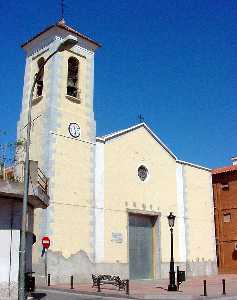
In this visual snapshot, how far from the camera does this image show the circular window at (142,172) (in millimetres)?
29906

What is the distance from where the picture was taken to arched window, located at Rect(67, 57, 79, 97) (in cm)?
2773

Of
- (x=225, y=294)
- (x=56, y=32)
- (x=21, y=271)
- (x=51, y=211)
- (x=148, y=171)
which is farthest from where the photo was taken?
(x=148, y=171)

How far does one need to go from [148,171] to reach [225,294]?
12807 millimetres

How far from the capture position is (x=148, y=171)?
100 feet

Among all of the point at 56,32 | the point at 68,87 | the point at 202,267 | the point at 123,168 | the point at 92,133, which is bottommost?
the point at 202,267

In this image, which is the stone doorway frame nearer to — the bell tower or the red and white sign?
the bell tower

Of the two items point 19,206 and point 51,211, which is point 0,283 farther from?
point 51,211

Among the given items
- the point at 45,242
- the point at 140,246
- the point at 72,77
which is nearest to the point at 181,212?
the point at 140,246

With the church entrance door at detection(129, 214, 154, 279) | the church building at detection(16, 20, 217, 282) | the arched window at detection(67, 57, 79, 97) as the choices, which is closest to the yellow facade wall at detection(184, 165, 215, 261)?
the church building at detection(16, 20, 217, 282)

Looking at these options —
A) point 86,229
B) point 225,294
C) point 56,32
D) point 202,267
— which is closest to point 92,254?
point 86,229

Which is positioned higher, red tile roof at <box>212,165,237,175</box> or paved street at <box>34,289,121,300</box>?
red tile roof at <box>212,165,237,175</box>

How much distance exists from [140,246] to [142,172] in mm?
5123

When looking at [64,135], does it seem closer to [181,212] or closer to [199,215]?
[181,212]

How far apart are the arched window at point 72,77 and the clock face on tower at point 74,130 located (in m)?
2.33
